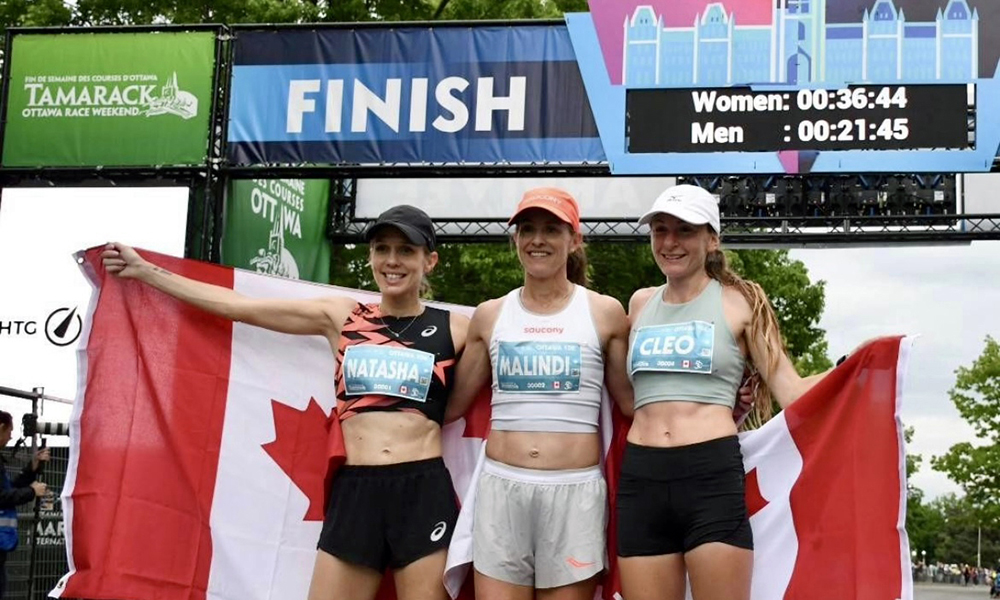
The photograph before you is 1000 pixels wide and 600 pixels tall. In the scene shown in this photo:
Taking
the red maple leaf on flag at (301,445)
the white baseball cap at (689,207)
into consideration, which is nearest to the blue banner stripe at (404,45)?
the red maple leaf on flag at (301,445)

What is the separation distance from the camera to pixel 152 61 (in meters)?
9.65

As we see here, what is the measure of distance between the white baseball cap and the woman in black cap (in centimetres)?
105

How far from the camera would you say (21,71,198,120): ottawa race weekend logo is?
9.59 m

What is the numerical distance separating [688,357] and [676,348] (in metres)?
0.06

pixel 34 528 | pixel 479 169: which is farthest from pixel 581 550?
pixel 34 528

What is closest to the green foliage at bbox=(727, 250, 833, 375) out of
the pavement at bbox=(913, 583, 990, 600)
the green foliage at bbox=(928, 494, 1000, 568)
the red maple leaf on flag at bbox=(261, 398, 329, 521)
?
the pavement at bbox=(913, 583, 990, 600)

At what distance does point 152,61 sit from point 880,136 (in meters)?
5.63

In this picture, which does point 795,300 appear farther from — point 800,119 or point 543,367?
point 543,367

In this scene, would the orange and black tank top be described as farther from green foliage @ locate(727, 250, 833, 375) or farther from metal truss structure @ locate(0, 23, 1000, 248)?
green foliage @ locate(727, 250, 833, 375)

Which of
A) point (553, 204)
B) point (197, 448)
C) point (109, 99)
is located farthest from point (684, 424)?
point (109, 99)

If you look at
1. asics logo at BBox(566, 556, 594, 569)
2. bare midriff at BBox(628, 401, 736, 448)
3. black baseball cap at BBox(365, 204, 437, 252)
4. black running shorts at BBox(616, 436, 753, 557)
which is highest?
black baseball cap at BBox(365, 204, 437, 252)

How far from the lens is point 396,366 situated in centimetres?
515

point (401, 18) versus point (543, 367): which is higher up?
point (401, 18)

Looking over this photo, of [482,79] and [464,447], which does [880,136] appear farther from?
[464,447]
